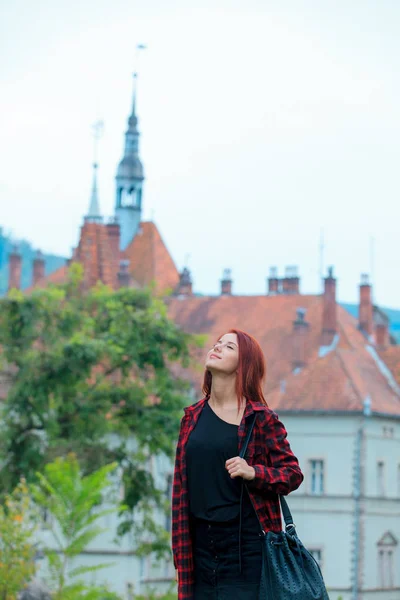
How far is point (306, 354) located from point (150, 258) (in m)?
14.4

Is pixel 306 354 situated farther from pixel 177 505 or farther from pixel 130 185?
pixel 177 505

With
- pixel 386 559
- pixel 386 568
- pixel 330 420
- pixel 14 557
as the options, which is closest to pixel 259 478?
pixel 14 557

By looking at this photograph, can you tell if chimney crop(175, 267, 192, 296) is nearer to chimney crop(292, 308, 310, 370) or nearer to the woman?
chimney crop(292, 308, 310, 370)

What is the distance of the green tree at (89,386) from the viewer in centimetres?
3828

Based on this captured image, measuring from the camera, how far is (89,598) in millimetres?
20500

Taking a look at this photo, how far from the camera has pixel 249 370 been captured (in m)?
7.83

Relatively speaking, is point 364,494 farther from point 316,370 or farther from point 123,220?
point 123,220

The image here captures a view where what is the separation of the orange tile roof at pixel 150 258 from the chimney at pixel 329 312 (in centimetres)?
1134

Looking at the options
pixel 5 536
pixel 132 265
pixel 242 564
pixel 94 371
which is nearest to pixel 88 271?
pixel 132 265

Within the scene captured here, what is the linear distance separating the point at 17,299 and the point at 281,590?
A: 32.8m

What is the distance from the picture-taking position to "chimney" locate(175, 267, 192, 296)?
70062 millimetres

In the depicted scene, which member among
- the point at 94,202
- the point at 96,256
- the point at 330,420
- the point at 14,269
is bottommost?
the point at 330,420

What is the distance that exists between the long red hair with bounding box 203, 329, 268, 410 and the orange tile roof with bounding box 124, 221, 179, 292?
203ft

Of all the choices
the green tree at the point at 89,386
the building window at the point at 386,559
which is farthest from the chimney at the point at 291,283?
the green tree at the point at 89,386
